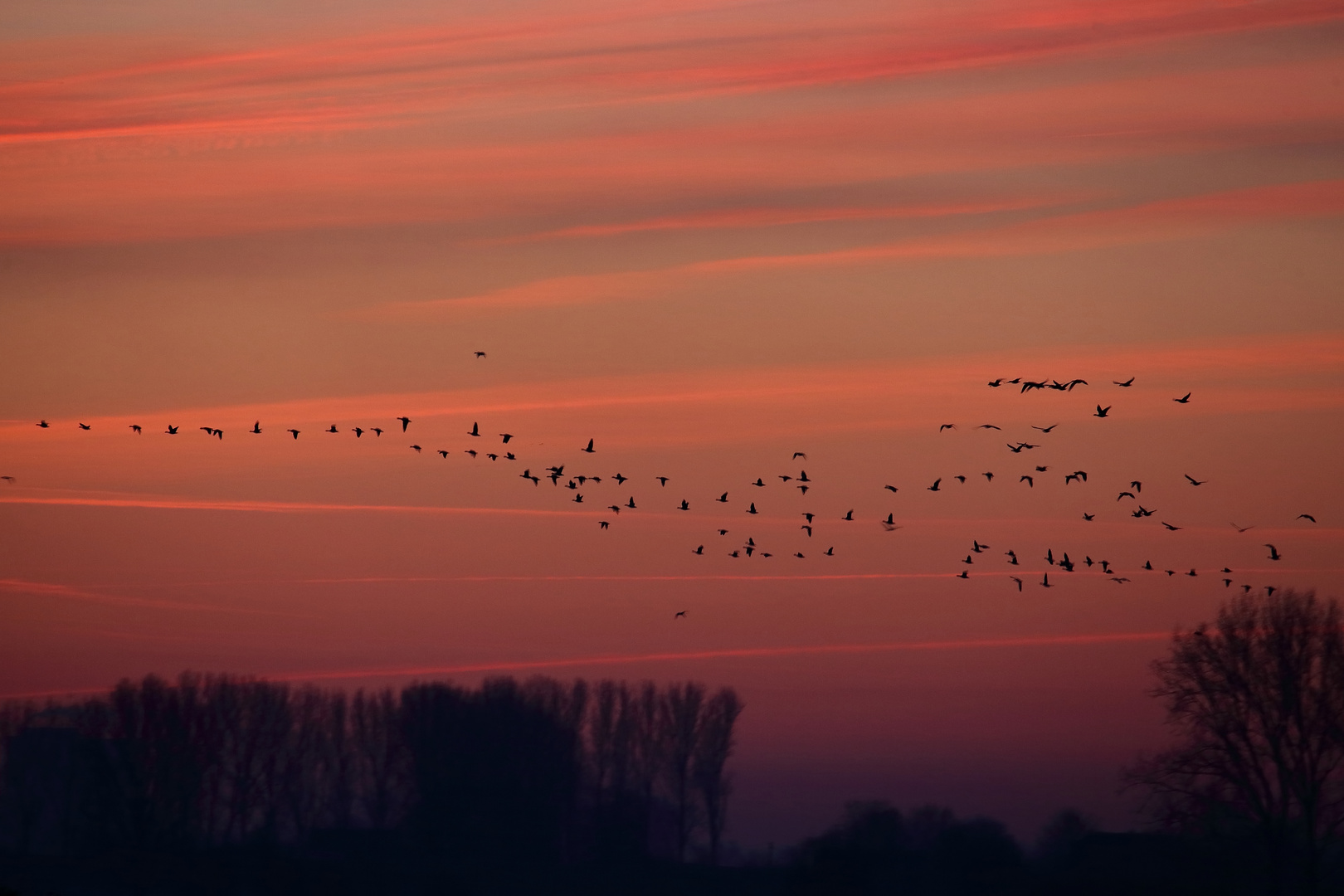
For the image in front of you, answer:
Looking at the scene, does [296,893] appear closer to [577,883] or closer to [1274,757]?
[577,883]

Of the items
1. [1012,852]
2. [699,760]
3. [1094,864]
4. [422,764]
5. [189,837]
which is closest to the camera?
[1094,864]

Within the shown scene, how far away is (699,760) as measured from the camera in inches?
4094

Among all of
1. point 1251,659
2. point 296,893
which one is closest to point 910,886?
point 1251,659

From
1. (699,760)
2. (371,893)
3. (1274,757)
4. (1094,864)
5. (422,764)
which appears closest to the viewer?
(1274,757)

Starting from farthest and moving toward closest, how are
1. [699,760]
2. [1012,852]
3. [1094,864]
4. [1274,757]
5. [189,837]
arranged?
1. [699,760]
2. [189,837]
3. [1012,852]
4. [1094,864]
5. [1274,757]

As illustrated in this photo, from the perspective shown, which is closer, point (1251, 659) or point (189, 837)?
Result: point (1251, 659)

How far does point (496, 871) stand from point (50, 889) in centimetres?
1893

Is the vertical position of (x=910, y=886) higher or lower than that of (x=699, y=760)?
lower

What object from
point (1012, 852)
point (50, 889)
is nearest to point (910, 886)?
point (1012, 852)

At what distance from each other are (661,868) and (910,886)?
1975cm

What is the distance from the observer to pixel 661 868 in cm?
8881

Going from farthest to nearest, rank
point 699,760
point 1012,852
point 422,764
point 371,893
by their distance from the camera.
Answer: point 699,760 → point 422,764 → point 371,893 → point 1012,852

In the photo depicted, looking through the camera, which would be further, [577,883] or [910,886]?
[577,883]

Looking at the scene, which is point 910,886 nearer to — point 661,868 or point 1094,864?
point 1094,864
